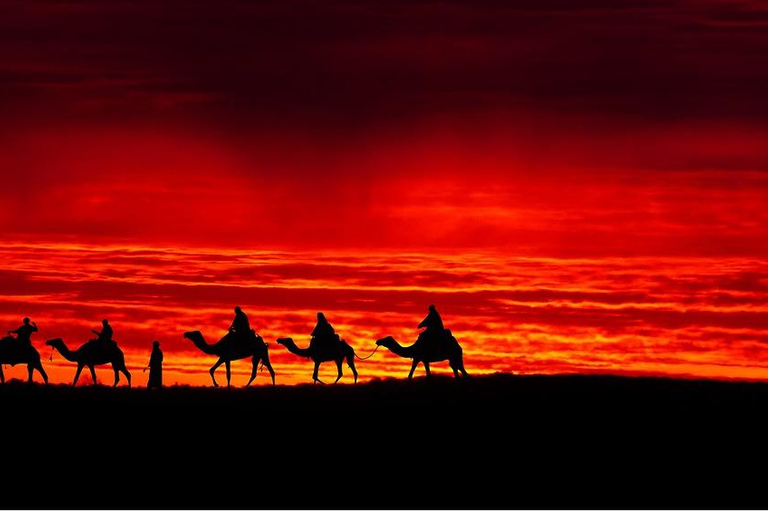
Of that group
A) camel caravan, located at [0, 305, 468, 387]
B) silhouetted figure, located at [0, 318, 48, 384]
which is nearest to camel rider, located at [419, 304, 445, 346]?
camel caravan, located at [0, 305, 468, 387]

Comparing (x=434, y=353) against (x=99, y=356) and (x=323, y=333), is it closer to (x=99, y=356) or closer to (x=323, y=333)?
(x=323, y=333)

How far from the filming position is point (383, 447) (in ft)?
208

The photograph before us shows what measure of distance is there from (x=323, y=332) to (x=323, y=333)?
0.09 feet

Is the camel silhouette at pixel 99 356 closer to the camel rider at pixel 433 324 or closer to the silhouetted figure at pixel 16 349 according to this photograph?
the silhouetted figure at pixel 16 349

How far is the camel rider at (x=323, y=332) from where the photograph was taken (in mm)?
70500

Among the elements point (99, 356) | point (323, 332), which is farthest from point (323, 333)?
point (99, 356)

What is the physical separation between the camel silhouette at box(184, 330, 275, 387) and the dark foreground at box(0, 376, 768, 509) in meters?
0.83

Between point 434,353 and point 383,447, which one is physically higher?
point 434,353

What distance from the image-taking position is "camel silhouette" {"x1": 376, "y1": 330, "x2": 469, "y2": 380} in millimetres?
69625

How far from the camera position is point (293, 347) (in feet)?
235

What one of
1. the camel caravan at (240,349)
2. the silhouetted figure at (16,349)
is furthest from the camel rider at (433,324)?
the silhouetted figure at (16,349)

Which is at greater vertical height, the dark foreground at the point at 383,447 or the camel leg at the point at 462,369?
the camel leg at the point at 462,369

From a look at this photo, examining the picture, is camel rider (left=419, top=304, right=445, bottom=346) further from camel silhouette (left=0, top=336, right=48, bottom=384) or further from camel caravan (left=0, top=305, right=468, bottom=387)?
camel silhouette (left=0, top=336, right=48, bottom=384)

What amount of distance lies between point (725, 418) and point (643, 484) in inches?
259
